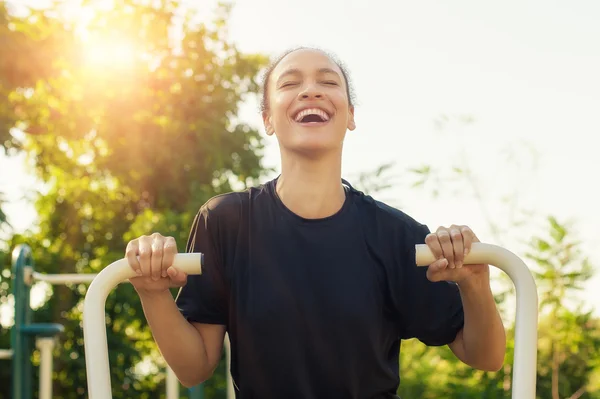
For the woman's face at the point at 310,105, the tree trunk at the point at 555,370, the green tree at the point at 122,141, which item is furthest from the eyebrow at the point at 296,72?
the green tree at the point at 122,141

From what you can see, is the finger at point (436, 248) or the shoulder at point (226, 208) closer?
the finger at point (436, 248)

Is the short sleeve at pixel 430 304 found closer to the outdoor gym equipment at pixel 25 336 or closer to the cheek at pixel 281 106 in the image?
the cheek at pixel 281 106

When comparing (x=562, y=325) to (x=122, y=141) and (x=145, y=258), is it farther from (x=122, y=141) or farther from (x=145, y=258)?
(x=122, y=141)

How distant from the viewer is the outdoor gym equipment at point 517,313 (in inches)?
49.6

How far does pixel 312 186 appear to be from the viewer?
1693 millimetres

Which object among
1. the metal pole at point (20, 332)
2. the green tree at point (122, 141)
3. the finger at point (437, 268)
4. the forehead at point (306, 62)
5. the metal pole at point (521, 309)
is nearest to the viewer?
the metal pole at point (521, 309)

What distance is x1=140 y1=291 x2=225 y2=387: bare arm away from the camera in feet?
4.89

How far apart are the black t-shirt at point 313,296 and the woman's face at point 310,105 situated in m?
0.14

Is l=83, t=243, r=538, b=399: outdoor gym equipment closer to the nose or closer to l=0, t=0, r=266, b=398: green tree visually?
the nose

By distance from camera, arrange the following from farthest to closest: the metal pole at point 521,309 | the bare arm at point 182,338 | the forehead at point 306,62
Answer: the forehead at point 306,62
the bare arm at point 182,338
the metal pole at point 521,309

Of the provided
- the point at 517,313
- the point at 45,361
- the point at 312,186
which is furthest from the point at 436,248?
the point at 45,361

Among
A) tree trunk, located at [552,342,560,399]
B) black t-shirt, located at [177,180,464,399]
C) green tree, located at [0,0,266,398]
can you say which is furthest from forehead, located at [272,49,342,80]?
green tree, located at [0,0,266,398]

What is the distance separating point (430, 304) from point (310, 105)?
457 millimetres

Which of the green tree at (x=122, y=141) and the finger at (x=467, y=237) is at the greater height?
the green tree at (x=122, y=141)
